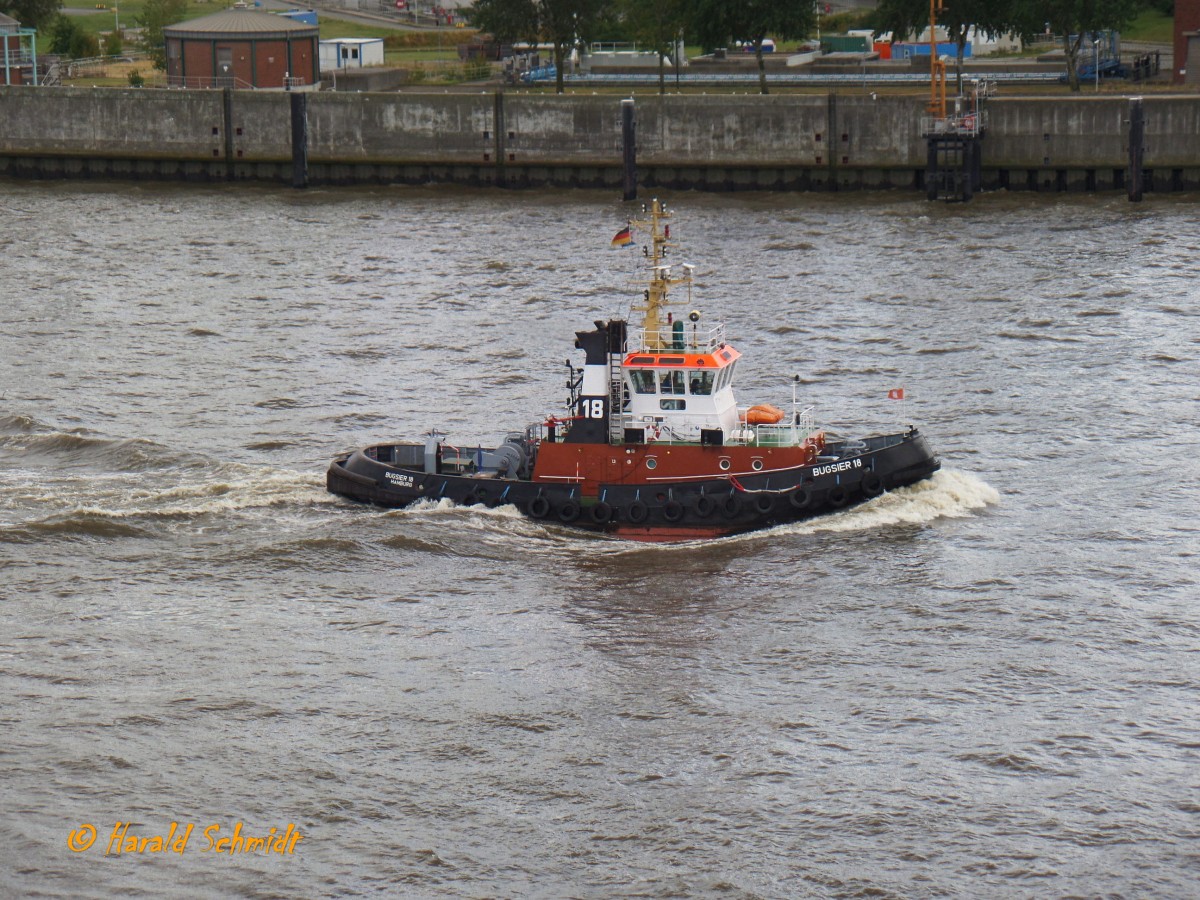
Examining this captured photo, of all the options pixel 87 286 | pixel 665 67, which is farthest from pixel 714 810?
pixel 665 67

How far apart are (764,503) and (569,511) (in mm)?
3563

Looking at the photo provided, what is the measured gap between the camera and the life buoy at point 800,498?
3381cm

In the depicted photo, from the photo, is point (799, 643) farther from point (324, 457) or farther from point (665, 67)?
point (665, 67)

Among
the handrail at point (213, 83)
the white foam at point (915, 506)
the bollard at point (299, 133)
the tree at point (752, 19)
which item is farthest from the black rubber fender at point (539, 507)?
the handrail at point (213, 83)

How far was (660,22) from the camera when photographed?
83.1 m

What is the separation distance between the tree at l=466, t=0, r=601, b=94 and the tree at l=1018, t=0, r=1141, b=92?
65.8 ft

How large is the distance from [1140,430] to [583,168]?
36.1 meters

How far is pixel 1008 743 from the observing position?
2633 cm

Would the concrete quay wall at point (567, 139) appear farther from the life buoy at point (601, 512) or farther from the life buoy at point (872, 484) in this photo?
the life buoy at point (601, 512)

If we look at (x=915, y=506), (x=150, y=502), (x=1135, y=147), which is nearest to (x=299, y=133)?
(x=1135, y=147)

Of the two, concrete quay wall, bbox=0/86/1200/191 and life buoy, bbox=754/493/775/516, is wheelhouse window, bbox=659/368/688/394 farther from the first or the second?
concrete quay wall, bbox=0/86/1200/191

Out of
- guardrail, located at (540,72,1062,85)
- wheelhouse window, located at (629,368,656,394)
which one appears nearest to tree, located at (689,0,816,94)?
guardrail, located at (540,72,1062,85)

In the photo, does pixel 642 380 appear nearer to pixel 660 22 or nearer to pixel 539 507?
pixel 539 507

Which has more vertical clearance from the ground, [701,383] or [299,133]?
[299,133]
